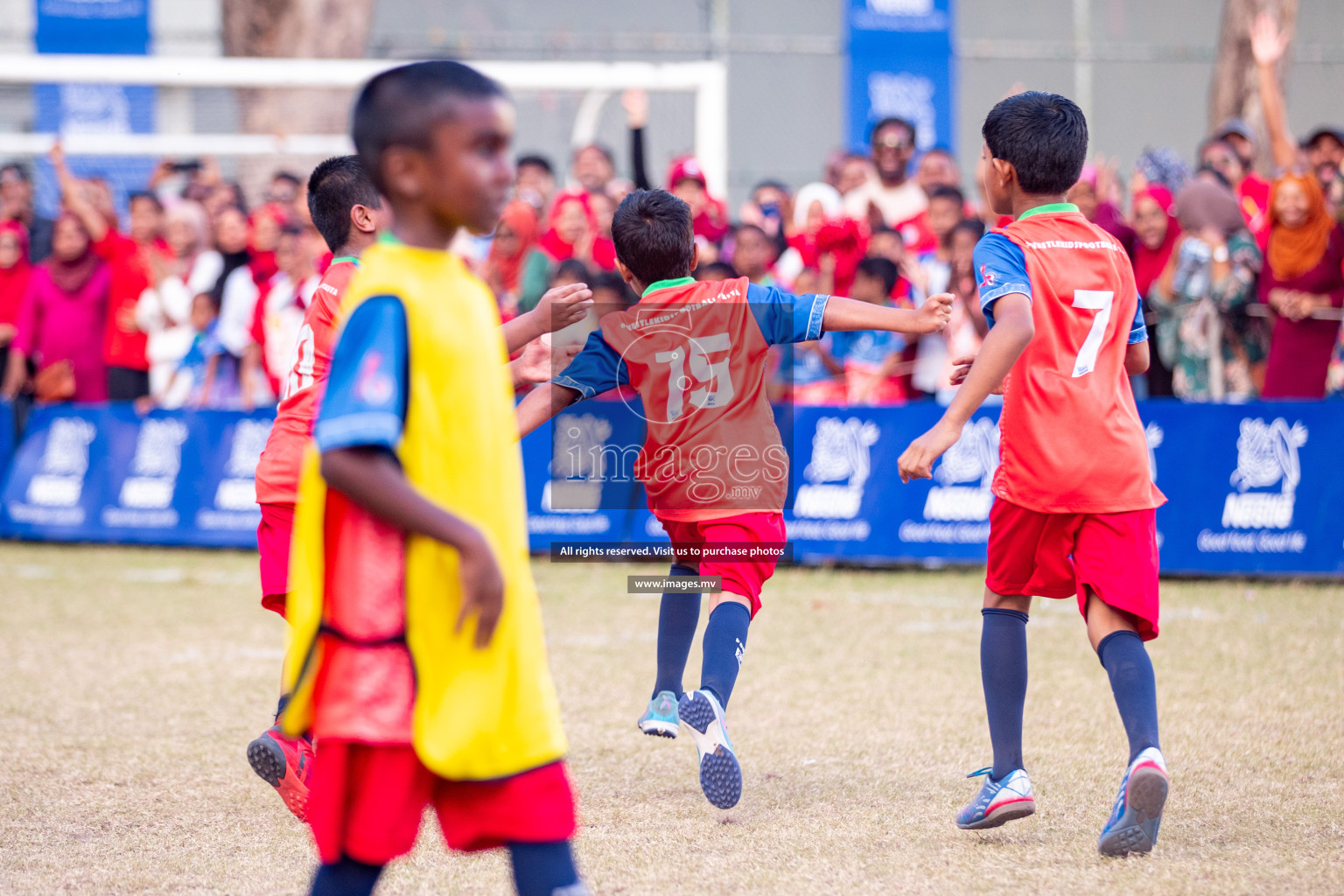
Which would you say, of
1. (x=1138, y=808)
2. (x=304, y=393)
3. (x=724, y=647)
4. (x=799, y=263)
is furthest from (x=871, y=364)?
(x=1138, y=808)

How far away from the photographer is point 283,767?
3.84 metres

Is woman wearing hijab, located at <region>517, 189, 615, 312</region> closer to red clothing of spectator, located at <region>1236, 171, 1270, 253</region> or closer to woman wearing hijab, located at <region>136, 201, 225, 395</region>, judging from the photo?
woman wearing hijab, located at <region>136, 201, 225, 395</region>

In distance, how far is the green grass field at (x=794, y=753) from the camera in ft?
11.9

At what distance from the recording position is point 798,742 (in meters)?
4.98

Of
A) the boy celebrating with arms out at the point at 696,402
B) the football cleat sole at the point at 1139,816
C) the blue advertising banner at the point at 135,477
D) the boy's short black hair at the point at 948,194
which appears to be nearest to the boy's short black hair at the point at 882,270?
the boy's short black hair at the point at 948,194

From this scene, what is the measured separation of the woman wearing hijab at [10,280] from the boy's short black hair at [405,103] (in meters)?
10.4

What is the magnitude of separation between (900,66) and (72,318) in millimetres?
8071

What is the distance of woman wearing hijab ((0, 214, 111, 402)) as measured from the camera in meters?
11.2

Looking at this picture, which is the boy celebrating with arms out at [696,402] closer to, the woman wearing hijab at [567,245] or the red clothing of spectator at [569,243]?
the woman wearing hijab at [567,245]

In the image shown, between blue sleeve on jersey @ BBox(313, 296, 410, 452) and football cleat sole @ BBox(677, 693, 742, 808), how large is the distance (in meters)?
1.81

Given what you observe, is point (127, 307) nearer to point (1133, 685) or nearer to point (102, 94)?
point (102, 94)

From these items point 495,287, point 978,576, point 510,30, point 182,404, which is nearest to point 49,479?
point 182,404

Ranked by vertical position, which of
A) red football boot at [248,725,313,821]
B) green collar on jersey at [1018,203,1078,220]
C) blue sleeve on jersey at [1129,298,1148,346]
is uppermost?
green collar on jersey at [1018,203,1078,220]

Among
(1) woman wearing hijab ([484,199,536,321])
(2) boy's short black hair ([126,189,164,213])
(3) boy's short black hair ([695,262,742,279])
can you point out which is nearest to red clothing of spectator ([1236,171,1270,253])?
(3) boy's short black hair ([695,262,742,279])
